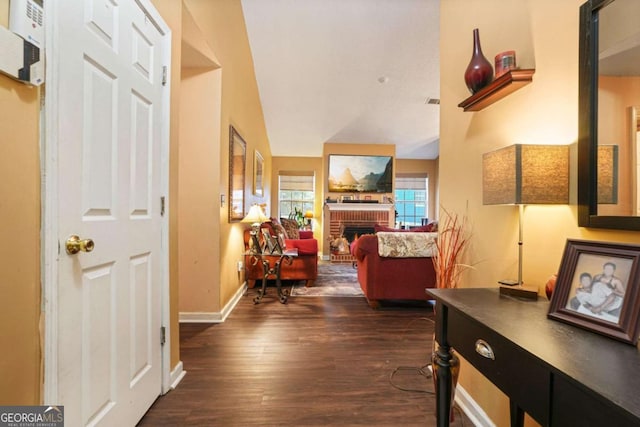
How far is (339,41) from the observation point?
151 inches

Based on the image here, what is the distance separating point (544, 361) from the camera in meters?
0.64

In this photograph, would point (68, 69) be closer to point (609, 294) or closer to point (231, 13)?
point (609, 294)

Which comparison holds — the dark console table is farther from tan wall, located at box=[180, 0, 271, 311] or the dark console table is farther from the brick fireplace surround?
the brick fireplace surround

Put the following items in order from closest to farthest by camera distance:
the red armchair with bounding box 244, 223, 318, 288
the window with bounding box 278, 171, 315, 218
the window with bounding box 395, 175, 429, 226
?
1. the red armchair with bounding box 244, 223, 318, 288
2. the window with bounding box 278, 171, 315, 218
3. the window with bounding box 395, 175, 429, 226

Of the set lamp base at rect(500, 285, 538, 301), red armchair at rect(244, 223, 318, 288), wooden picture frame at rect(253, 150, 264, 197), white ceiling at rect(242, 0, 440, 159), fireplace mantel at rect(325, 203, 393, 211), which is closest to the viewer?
lamp base at rect(500, 285, 538, 301)

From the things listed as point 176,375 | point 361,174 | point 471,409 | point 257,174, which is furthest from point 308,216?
point 471,409

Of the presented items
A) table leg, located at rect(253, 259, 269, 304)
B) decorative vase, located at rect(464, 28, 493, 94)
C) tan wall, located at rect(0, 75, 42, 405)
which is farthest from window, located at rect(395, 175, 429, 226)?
tan wall, located at rect(0, 75, 42, 405)

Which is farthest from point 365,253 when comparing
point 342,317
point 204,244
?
point 204,244

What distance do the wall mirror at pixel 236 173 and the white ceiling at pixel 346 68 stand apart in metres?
1.63

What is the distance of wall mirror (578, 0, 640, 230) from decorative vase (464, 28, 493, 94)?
16.0 inches

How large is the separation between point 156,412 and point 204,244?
1461 mm

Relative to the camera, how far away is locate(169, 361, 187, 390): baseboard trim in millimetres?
1709

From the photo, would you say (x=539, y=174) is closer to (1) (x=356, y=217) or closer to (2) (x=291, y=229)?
(2) (x=291, y=229)

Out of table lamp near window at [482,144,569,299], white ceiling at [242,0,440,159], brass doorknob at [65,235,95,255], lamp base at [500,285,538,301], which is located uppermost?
white ceiling at [242,0,440,159]
